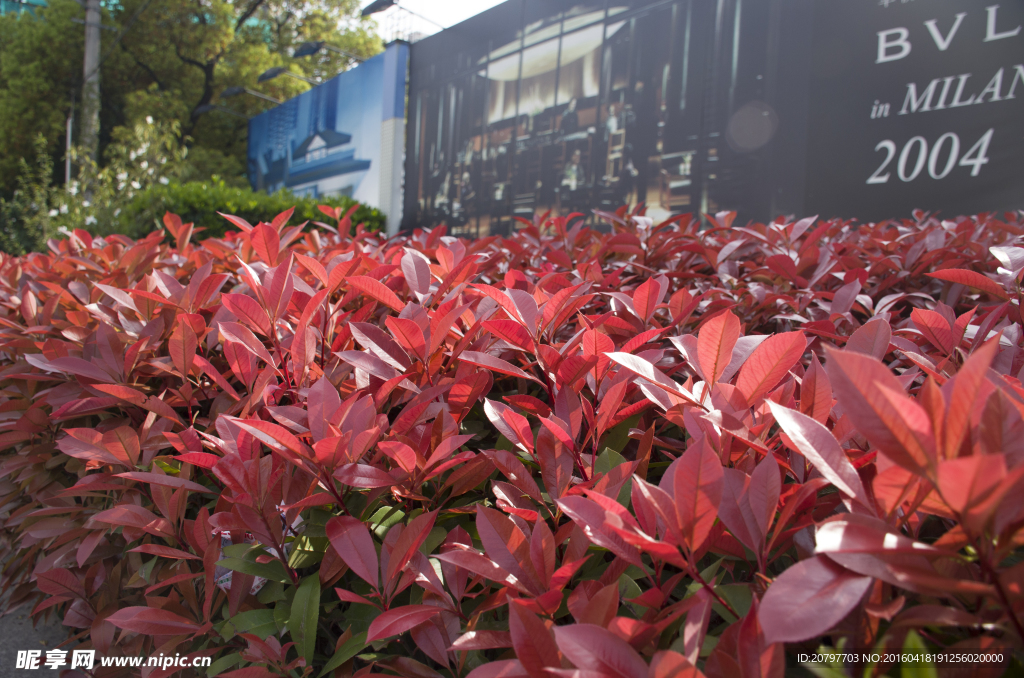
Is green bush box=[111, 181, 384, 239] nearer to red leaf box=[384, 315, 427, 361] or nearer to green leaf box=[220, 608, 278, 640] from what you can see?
red leaf box=[384, 315, 427, 361]

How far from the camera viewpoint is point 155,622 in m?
0.78

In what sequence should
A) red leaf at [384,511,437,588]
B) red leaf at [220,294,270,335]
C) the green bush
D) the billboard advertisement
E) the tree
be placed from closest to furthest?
red leaf at [384,511,437,588]
red leaf at [220,294,270,335]
the billboard advertisement
the green bush
the tree

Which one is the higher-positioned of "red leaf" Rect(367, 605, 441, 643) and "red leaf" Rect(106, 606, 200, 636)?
"red leaf" Rect(367, 605, 441, 643)

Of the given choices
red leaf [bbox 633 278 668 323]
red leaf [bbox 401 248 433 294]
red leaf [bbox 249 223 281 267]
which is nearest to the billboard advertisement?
red leaf [bbox 633 278 668 323]

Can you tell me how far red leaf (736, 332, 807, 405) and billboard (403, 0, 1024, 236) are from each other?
13.6 feet

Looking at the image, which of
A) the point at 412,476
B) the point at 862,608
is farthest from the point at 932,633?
the point at 412,476

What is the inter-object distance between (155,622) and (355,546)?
1.25 feet

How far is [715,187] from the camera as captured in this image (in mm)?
8375

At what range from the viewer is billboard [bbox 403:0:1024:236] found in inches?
243

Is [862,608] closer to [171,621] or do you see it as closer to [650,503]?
[650,503]

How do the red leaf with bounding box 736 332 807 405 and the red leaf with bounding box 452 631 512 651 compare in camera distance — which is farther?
the red leaf with bounding box 736 332 807 405

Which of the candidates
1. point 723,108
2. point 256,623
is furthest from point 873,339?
point 723,108

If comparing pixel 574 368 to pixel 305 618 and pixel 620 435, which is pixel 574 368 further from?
pixel 305 618

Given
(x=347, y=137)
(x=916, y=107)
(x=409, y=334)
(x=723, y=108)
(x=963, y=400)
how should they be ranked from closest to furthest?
(x=963, y=400)
(x=409, y=334)
(x=916, y=107)
(x=723, y=108)
(x=347, y=137)
